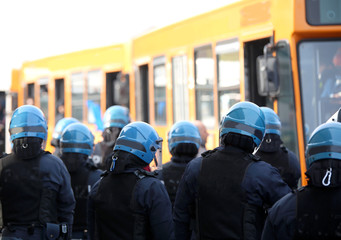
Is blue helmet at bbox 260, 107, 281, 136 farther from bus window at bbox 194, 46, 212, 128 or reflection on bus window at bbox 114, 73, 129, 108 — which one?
reflection on bus window at bbox 114, 73, 129, 108

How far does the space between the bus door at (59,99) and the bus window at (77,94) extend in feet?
2.33

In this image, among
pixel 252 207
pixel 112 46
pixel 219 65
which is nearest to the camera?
pixel 252 207

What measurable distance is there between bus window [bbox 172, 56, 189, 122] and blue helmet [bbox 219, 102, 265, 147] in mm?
5898

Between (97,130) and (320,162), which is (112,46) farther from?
(320,162)

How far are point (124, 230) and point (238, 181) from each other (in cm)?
74

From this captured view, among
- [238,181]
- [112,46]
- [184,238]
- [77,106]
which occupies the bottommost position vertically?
[184,238]

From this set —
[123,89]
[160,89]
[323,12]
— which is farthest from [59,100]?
[323,12]

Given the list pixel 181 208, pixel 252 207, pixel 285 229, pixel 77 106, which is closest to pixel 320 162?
pixel 285 229

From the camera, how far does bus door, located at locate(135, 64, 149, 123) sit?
12.9m

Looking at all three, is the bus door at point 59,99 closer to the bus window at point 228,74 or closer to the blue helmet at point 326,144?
the bus window at point 228,74

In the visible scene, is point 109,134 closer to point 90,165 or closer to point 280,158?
point 90,165

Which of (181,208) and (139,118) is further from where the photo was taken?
(139,118)

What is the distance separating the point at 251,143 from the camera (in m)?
4.65

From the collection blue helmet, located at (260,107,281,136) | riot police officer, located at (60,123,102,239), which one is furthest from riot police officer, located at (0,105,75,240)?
blue helmet, located at (260,107,281,136)
